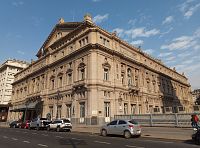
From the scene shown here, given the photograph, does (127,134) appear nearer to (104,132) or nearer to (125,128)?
(125,128)

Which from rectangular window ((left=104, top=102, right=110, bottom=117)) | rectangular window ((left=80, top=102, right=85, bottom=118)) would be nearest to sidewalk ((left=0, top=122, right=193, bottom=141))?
rectangular window ((left=104, top=102, right=110, bottom=117))

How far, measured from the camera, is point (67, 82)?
42156 mm

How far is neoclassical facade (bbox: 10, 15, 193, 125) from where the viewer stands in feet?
119

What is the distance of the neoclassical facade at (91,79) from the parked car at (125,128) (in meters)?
11.7

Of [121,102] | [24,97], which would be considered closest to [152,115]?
[121,102]

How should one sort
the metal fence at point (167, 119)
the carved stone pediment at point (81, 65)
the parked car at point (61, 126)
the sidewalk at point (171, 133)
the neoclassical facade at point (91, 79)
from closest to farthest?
1. the sidewalk at point (171, 133)
2. the metal fence at point (167, 119)
3. the parked car at point (61, 126)
4. the neoclassical facade at point (91, 79)
5. the carved stone pediment at point (81, 65)

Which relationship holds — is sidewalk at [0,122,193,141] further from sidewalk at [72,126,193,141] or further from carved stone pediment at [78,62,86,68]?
carved stone pediment at [78,62,86,68]

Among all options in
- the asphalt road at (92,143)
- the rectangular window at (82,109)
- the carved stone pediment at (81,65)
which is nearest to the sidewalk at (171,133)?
the asphalt road at (92,143)

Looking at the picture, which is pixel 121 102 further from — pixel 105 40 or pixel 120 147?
pixel 120 147

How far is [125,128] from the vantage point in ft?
60.6

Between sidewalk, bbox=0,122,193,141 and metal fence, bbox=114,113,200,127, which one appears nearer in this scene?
sidewalk, bbox=0,122,193,141

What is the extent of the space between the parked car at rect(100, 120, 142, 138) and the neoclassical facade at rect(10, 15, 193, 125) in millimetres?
11705

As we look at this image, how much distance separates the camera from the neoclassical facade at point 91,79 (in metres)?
36.2

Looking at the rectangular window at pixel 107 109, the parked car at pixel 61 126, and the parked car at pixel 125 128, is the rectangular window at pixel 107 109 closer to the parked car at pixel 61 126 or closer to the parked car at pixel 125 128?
the parked car at pixel 61 126
